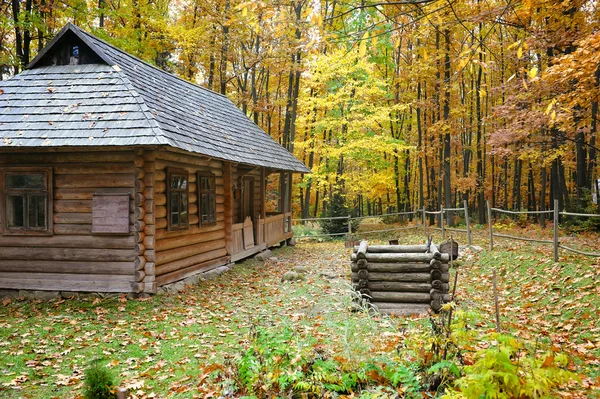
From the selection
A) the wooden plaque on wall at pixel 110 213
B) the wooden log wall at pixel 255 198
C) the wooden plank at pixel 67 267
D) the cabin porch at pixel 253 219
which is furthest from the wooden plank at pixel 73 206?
the wooden log wall at pixel 255 198

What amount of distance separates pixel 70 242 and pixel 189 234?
292cm

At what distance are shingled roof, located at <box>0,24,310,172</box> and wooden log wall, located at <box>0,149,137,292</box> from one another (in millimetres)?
659

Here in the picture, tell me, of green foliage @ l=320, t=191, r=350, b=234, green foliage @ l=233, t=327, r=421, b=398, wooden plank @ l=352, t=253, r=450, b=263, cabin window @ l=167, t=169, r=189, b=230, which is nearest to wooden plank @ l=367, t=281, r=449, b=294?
wooden plank @ l=352, t=253, r=450, b=263

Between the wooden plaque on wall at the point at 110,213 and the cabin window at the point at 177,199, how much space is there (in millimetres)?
1149

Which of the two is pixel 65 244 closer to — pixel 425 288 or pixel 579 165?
pixel 425 288

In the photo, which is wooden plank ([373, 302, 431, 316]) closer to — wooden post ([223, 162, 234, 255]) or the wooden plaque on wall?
the wooden plaque on wall

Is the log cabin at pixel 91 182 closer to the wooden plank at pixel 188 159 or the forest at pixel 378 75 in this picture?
the wooden plank at pixel 188 159

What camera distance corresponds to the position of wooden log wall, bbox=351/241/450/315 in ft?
29.4

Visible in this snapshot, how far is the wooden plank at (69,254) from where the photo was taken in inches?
402

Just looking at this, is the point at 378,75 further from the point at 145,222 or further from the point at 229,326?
the point at 229,326

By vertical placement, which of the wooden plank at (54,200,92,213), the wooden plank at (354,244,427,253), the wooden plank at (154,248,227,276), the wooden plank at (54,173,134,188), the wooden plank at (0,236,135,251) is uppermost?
the wooden plank at (54,173,134,188)

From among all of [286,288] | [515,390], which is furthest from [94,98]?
[515,390]

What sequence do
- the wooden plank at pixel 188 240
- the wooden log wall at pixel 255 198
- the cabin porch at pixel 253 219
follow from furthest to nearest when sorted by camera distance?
the wooden log wall at pixel 255 198 < the cabin porch at pixel 253 219 < the wooden plank at pixel 188 240

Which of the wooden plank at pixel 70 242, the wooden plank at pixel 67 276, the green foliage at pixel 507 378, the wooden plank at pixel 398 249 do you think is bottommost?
the wooden plank at pixel 67 276
